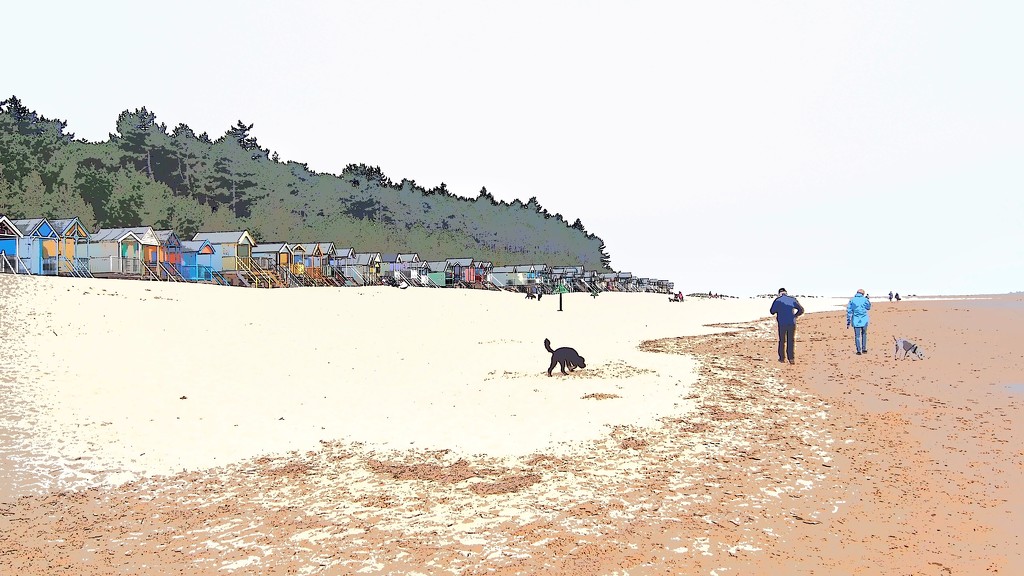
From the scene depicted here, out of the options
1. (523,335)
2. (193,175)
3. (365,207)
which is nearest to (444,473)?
(523,335)

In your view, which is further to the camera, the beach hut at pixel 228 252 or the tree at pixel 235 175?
the tree at pixel 235 175

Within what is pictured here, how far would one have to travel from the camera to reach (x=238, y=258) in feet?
175

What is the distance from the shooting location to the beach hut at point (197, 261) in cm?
5134

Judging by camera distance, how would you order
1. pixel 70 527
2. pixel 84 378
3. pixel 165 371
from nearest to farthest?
pixel 70 527 < pixel 84 378 < pixel 165 371

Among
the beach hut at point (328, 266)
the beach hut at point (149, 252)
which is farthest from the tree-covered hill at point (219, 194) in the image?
the beach hut at point (149, 252)

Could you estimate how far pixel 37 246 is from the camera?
39.7 meters

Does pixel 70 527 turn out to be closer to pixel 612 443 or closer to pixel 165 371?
pixel 612 443

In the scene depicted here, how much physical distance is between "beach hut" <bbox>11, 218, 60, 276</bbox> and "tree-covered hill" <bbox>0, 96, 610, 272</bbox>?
27.6m

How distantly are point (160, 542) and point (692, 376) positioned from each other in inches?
507

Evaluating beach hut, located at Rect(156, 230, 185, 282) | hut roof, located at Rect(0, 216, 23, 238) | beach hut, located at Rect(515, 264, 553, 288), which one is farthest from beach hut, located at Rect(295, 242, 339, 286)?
beach hut, located at Rect(515, 264, 553, 288)

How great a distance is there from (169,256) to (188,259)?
2.15 m

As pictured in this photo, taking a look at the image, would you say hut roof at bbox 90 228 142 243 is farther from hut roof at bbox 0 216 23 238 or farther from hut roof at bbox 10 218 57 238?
hut roof at bbox 0 216 23 238

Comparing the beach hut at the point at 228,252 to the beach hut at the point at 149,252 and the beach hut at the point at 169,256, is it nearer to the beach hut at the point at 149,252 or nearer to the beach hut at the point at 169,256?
the beach hut at the point at 169,256

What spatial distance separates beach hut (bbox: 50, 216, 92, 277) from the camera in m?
41.7
